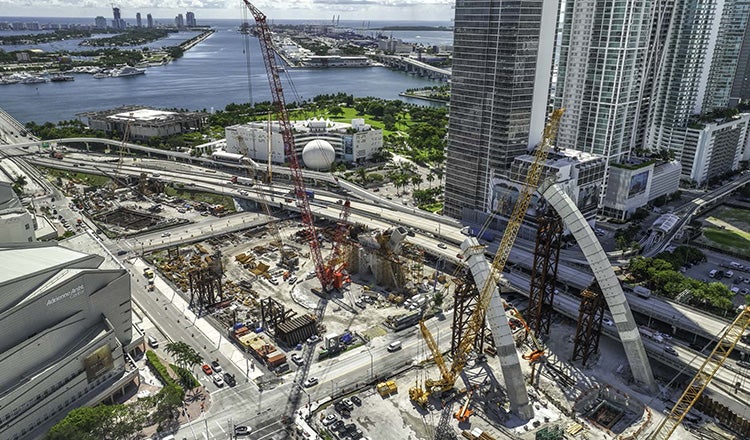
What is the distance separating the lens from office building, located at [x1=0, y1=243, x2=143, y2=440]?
186ft

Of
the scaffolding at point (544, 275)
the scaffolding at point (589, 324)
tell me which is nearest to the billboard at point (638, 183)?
the scaffolding at point (544, 275)

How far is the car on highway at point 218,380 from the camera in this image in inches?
2623

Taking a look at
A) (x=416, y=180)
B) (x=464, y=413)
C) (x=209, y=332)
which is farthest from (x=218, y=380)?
(x=416, y=180)

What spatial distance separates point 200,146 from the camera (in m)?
171

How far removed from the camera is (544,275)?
75.3m

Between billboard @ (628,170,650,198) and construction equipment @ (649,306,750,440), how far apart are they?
49.5 m

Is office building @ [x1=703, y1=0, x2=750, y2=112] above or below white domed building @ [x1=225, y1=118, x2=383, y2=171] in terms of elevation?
above

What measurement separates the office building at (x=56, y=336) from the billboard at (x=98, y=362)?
0.12 m

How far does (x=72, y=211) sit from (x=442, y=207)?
288ft

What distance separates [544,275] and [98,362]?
2336 inches

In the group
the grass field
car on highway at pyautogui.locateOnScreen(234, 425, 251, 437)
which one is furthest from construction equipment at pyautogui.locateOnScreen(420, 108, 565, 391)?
the grass field

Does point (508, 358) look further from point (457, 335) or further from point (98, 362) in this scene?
point (98, 362)

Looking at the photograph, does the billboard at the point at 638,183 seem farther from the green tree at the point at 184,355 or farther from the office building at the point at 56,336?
the office building at the point at 56,336

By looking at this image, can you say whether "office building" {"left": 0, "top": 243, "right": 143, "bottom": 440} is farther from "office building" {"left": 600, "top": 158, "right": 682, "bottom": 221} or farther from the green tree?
"office building" {"left": 600, "top": 158, "right": 682, "bottom": 221}
